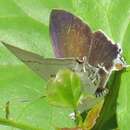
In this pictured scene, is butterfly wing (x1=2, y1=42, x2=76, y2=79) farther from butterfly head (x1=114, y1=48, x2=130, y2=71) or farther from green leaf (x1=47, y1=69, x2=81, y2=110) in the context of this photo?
butterfly head (x1=114, y1=48, x2=130, y2=71)

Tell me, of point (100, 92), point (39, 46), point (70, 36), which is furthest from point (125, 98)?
point (39, 46)

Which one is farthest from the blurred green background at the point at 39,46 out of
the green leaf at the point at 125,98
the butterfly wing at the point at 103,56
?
the butterfly wing at the point at 103,56

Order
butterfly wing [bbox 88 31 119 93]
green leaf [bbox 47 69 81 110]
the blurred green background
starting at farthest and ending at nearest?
the blurred green background < butterfly wing [bbox 88 31 119 93] < green leaf [bbox 47 69 81 110]

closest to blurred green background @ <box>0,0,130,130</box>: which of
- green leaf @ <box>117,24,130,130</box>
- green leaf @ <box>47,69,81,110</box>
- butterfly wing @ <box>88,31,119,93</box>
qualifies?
green leaf @ <box>117,24,130,130</box>

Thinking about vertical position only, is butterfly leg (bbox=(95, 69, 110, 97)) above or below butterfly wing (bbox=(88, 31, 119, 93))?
below

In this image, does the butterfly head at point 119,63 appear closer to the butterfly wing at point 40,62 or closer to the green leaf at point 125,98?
the green leaf at point 125,98

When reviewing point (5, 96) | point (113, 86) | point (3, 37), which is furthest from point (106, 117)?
point (3, 37)
